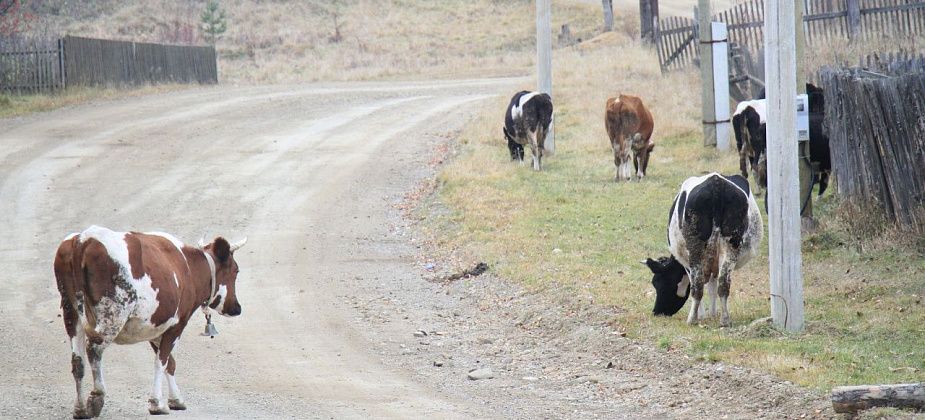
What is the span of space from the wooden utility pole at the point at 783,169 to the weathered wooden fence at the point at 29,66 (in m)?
26.1

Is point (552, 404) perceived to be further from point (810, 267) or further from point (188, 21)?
point (188, 21)

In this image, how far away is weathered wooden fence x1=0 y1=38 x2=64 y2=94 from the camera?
32.8 meters

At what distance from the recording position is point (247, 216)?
1967 centimetres

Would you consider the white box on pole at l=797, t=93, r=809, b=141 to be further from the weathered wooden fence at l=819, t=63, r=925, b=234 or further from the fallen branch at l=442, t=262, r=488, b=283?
the fallen branch at l=442, t=262, r=488, b=283

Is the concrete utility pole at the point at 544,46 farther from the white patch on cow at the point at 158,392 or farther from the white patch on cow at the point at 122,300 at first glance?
the white patch on cow at the point at 122,300

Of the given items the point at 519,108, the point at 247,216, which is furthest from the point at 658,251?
the point at 519,108

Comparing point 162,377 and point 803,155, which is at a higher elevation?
point 803,155

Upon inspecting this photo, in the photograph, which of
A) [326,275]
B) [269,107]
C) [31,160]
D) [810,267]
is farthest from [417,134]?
[810,267]

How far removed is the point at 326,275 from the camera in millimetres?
15891

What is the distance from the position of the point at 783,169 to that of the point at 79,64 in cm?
2655

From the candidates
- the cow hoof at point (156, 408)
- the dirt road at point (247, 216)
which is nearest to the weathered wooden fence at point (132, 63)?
the dirt road at point (247, 216)

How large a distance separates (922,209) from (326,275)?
7538 mm

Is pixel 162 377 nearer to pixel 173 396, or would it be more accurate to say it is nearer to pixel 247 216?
pixel 173 396

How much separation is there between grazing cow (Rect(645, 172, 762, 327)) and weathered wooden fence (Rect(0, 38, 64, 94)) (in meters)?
25.2
